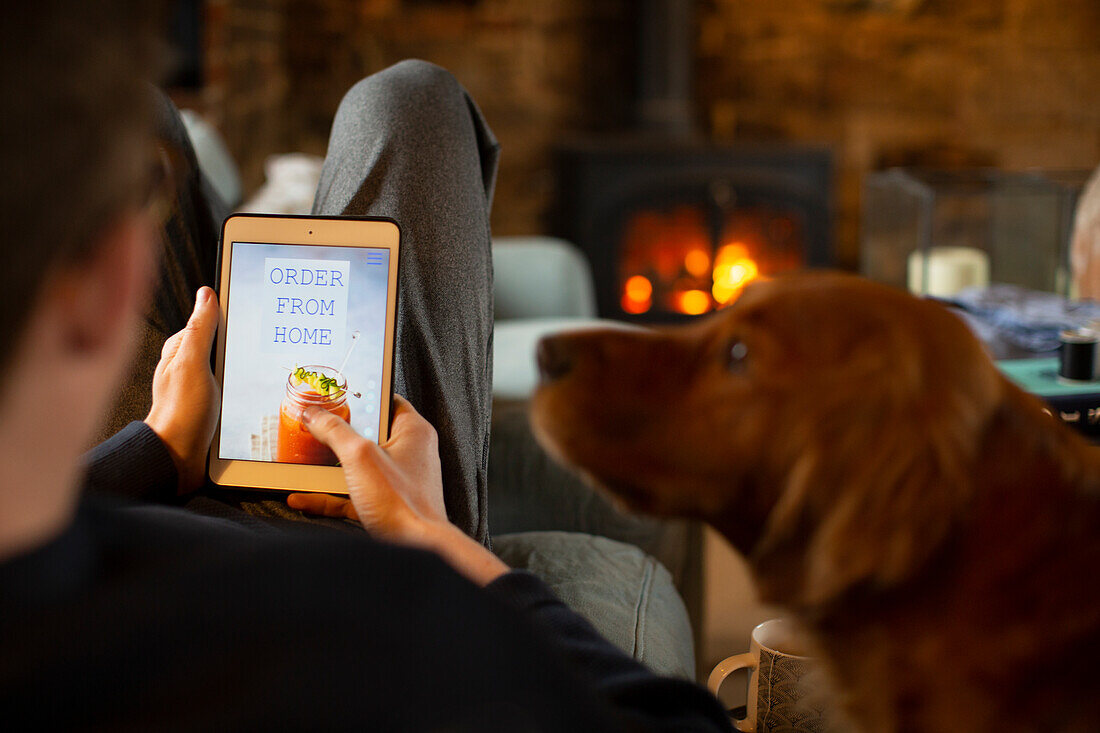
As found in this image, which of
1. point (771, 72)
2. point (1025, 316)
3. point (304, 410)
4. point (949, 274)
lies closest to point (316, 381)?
point (304, 410)

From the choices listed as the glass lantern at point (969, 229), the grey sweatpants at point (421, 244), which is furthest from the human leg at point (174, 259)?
the glass lantern at point (969, 229)

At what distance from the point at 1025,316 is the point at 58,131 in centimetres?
180

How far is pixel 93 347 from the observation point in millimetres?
348

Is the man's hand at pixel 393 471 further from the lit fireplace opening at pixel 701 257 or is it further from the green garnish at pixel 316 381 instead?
the lit fireplace opening at pixel 701 257

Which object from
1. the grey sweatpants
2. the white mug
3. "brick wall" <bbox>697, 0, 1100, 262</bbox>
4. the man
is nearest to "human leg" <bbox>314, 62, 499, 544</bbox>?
the grey sweatpants

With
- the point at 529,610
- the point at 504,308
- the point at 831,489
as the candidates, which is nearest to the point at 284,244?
the point at 529,610

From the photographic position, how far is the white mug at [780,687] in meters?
0.82

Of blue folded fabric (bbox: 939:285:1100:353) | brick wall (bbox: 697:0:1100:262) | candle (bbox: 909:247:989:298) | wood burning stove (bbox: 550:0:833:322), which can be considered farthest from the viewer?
brick wall (bbox: 697:0:1100:262)

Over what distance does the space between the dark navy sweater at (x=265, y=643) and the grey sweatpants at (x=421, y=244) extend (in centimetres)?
58

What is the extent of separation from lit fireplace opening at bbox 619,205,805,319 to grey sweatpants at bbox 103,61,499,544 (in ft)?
8.05

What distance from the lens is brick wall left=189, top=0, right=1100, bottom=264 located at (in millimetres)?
3613

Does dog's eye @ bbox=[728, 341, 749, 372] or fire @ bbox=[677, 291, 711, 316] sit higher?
dog's eye @ bbox=[728, 341, 749, 372]

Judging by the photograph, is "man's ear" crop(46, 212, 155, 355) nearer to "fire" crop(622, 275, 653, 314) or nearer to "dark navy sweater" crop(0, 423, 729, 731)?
"dark navy sweater" crop(0, 423, 729, 731)

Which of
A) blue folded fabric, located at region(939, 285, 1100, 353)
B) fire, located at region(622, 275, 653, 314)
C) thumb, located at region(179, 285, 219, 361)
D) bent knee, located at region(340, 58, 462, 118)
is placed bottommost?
fire, located at region(622, 275, 653, 314)
